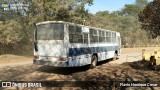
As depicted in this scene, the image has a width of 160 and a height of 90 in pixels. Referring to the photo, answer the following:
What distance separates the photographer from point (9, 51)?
39031mm

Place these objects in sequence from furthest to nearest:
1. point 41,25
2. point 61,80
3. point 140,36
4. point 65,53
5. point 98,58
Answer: point 140,36 → point 98,58 → point 41,25 → point 65,53 → point 61,80

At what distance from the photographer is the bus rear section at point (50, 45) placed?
1398 centimetres

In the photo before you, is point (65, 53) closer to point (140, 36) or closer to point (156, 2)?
point (156, 2)

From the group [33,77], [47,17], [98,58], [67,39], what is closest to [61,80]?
[33,77]

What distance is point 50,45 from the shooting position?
14609 mm

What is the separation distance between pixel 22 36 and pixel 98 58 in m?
19.2

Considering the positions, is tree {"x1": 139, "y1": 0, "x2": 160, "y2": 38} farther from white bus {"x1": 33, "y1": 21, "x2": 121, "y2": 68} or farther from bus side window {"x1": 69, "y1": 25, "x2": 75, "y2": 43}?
bus side window {"x1": 69, "y1": 25, "x2": 75, "y2": 43}

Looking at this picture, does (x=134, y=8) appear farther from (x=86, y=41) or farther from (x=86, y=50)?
(x=86, y=50)

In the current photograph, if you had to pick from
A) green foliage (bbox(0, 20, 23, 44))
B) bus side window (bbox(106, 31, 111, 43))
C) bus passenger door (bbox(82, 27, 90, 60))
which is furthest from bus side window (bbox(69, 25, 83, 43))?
green foliage (bbox(0, 20, 23, 44))

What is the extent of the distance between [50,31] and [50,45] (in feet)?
2.96

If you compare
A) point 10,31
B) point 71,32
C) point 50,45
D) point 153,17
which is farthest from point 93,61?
point 10,31

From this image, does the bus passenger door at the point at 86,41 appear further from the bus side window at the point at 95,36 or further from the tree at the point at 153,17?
the tree at the point at 153,17

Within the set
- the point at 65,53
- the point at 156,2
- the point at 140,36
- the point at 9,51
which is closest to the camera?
Result: the point at 65,53

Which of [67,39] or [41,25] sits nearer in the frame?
[67,39]
